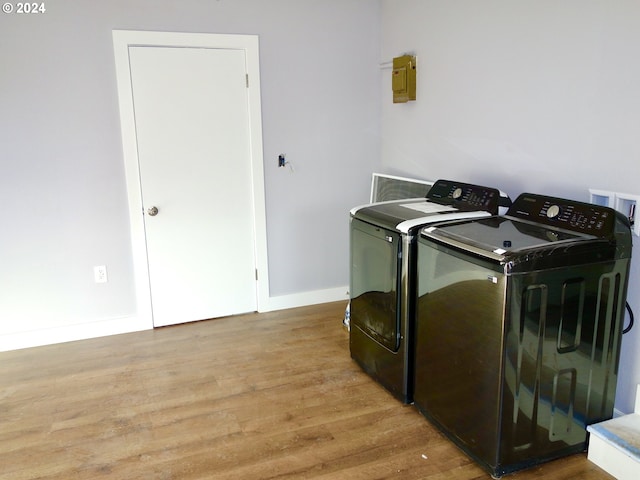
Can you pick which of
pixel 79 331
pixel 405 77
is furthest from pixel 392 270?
pixel 79 331

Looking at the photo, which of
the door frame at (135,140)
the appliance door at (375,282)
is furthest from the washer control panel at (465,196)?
the door frame at (135,140)

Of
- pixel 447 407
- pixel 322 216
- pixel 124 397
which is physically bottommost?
pixel 124 397

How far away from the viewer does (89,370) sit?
121 inches

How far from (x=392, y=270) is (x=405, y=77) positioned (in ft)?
5.19

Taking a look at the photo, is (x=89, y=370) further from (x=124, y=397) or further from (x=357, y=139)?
(x=357, y=139)

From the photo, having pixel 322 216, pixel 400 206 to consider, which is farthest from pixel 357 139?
pixel 400 206

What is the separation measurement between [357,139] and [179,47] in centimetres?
143

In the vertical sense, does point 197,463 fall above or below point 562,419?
below

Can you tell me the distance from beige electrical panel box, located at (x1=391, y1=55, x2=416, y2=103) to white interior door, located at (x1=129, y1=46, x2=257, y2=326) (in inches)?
41.4

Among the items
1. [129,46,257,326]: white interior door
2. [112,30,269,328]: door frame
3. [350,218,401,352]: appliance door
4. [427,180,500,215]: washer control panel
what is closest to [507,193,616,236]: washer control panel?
[427,180,500,215]: washer control panel

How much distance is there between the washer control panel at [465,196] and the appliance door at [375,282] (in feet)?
1.56

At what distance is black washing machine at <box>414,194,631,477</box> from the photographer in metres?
1.90

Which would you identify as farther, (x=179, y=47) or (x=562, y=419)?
(x=179, y=47)

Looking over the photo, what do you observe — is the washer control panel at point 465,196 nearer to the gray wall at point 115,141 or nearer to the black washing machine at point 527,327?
the black washing machine at point 527,327
